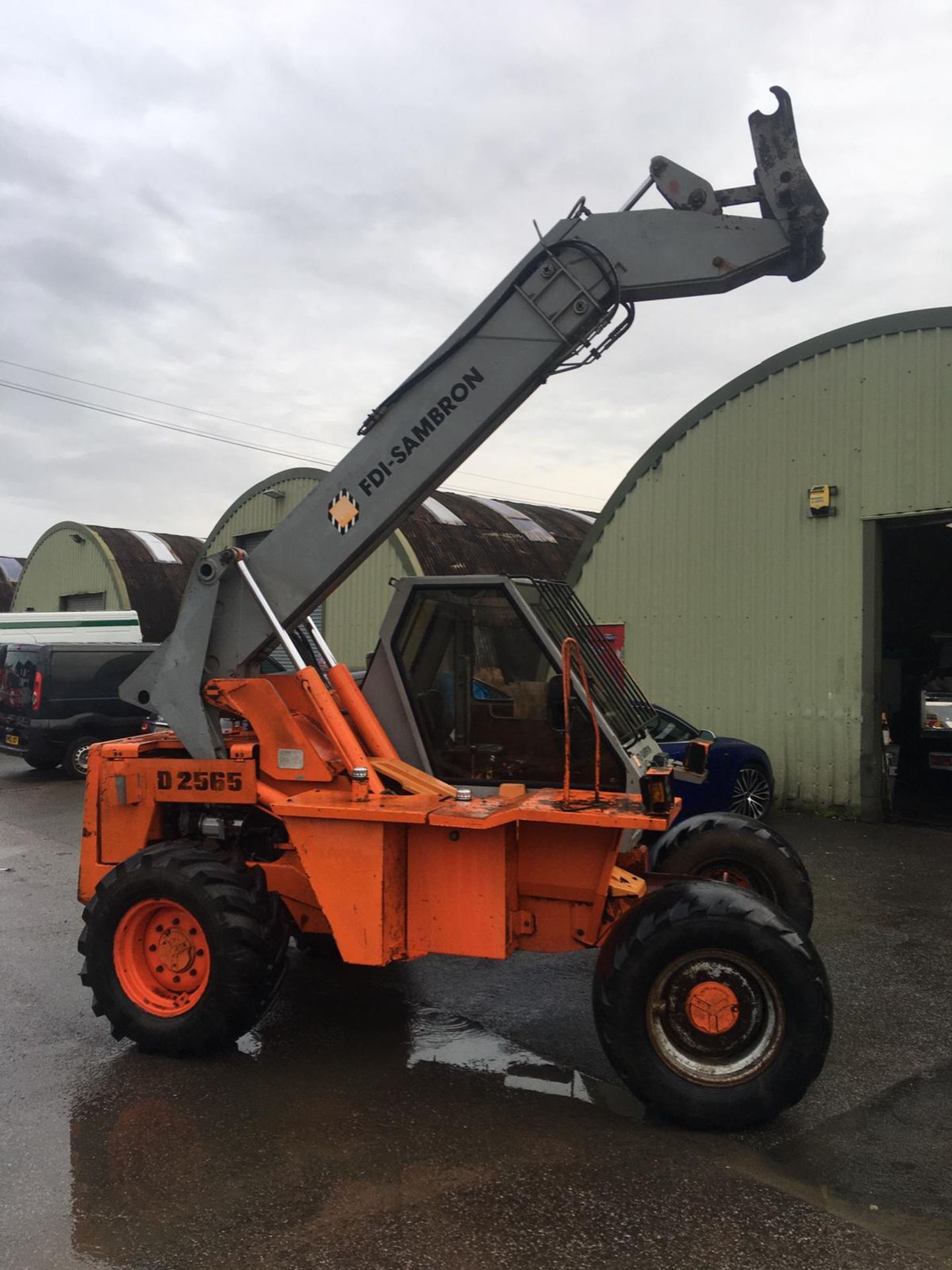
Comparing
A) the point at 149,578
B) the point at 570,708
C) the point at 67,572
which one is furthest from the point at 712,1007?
the point at 67,572

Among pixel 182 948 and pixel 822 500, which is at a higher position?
pixel 822 500

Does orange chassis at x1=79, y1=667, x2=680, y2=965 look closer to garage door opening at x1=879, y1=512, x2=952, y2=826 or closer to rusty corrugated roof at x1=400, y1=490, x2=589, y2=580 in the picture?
garage door opening at x1=879, y1=512, x2=952, y2=826

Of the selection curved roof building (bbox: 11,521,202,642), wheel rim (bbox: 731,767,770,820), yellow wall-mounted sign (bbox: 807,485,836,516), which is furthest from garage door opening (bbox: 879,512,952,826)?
curved roof building (bbox: 11,521,202,642)

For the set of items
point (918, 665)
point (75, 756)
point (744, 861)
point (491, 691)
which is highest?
point (918, 665)

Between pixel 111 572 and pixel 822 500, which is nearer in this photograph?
pixel 822 500

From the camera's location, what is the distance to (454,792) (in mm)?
4973

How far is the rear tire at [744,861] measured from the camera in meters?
5.71

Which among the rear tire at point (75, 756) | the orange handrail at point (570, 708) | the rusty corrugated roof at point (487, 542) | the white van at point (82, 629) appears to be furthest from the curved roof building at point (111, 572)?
the orange handrail at point (570, 708)

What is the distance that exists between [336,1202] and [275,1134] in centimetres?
63

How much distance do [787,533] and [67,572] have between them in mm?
21844

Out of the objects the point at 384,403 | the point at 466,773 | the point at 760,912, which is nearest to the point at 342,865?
the point at 466,773

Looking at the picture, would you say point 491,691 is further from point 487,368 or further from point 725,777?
point 725,777

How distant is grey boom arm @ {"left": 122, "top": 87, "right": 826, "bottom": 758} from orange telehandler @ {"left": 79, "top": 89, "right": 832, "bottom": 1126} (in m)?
0.01

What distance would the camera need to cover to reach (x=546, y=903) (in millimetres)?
4711
